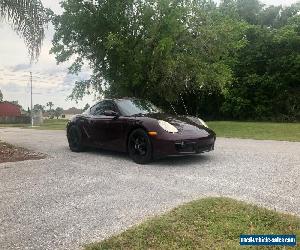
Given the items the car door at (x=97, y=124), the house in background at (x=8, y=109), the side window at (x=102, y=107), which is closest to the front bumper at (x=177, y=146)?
the side window at (x=102, y=107)

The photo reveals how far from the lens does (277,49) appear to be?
28203mm

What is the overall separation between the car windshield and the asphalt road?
39.8 inches

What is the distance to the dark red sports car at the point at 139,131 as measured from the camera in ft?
22.8

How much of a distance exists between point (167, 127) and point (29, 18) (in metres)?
5.51

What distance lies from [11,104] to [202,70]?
2285 inches

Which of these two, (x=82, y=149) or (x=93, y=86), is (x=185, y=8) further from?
(x=82, y=149)

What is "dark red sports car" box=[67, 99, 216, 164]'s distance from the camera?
22.8ft

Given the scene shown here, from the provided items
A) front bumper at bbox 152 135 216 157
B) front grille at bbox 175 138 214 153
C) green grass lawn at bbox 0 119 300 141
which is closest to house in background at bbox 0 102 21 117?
green grass lawn at bbox 0 119 300 141

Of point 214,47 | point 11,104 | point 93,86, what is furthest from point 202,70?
point 11,104

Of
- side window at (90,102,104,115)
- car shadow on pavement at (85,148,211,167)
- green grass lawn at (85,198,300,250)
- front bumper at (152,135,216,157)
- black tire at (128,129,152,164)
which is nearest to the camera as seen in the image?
green grass lawn at (85,198,300,250)

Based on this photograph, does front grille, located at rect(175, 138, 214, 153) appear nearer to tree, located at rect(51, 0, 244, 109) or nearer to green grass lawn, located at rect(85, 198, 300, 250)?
green grass lawn, located at rect(85, 198, 300, 250)

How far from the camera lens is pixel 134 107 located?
817 centimetres

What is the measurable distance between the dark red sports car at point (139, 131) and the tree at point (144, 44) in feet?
30.2

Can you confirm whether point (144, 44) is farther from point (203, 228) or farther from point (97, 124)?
point (203, 228)
